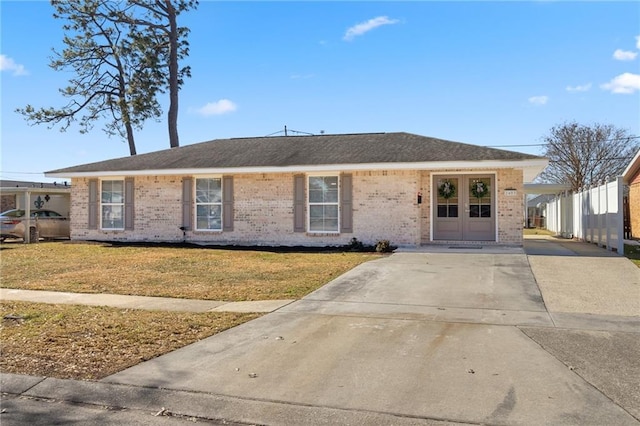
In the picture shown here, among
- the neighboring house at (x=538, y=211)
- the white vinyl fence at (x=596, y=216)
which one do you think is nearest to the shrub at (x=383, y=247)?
the white vinyl fence at (x=596, y=216)

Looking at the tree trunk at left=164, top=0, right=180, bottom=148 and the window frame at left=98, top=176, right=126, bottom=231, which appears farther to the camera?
the tree trunk at left=164, top=0, right=180, bottom=148

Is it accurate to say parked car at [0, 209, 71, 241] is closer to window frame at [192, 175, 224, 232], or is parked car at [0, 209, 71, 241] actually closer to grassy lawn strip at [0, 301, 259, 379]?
window frame at [192, 175, 224, 232]

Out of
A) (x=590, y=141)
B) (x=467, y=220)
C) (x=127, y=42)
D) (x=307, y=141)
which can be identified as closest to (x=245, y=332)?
(x=467, y=220)

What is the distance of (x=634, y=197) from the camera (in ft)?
70.9

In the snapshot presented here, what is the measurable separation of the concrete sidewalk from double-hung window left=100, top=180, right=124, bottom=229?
12.7m

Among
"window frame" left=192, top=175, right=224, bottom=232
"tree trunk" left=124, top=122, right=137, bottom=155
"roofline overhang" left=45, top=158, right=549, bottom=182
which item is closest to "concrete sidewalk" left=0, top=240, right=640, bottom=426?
"roofline overhang" left=45, top=158, right=549, bottom=182

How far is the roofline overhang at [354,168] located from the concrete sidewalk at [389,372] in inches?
264

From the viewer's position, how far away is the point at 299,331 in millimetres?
6062

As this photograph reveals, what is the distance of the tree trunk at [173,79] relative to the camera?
30.2m

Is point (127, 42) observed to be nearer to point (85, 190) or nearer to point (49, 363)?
point (85, 190)

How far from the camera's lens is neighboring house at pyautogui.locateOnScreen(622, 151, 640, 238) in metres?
20.8

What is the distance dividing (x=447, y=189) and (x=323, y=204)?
12.8 feet

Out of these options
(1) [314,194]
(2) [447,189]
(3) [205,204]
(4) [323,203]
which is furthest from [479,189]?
(3) [205,204]

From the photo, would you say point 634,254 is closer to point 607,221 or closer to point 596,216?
point 607,221
